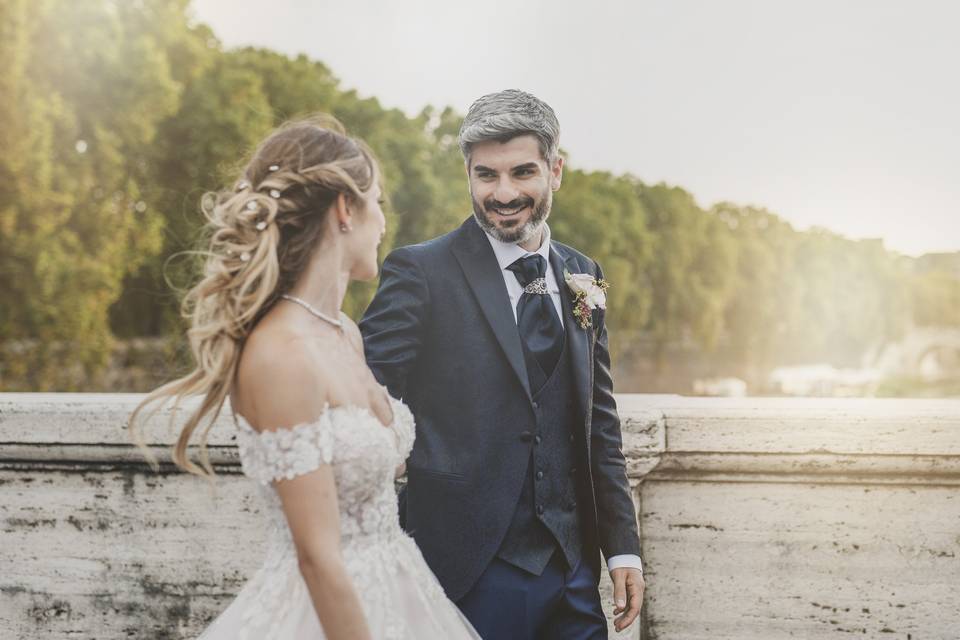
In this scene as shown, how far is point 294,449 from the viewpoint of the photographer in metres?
1.88

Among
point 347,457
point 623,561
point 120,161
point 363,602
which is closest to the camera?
point 347,457

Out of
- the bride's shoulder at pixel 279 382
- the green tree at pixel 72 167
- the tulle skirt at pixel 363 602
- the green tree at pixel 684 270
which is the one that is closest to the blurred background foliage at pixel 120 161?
the green tree at pixel 72 167

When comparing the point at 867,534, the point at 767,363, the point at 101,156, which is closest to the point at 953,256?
the point at 767,363

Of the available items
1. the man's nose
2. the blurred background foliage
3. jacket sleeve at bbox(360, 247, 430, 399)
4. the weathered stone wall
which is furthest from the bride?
the blurred background foliage

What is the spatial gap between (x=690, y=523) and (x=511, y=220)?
1.42 meters

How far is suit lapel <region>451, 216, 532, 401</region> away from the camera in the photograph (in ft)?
8.53

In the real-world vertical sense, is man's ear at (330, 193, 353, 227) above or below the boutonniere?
above

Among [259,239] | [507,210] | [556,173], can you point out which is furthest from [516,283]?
[259,239]

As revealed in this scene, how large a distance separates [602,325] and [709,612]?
126 centimetres

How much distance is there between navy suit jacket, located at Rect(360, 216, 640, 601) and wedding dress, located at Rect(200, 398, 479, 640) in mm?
283

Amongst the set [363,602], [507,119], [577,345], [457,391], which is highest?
[507,119]

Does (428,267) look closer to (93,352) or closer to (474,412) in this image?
(474,412)

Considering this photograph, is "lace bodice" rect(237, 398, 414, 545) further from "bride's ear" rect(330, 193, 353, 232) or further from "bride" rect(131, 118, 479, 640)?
"bride's ear" rect(330, 193, 353, 232)

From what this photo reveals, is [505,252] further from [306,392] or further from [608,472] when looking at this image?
[306,392]
